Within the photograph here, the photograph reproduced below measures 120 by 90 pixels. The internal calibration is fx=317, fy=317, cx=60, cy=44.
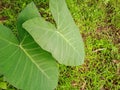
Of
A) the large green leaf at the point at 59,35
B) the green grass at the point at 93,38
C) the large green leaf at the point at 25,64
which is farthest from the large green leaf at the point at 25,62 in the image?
the green grass at the point at 93,38

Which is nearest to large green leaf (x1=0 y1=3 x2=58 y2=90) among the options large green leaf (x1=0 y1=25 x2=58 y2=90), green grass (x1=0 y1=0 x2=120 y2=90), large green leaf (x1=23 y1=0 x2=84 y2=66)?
large green leaf (x1=0 y1=25 x2=58 y2=90)

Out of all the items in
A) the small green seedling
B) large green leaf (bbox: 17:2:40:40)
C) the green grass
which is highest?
large green leaf (bbox: 17:2:40:40)

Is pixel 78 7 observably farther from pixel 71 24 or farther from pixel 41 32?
pixel 41 32

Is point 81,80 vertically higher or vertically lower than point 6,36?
lower

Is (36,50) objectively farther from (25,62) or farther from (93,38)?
(93,38)

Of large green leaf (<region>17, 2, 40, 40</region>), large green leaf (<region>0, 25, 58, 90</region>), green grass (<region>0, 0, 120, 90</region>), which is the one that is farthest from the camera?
green grass (<region>0, 0, 120, 90</region>)

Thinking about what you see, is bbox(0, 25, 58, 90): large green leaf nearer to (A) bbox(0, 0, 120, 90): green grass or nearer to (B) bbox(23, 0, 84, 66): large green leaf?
(B) bbox(23, 0, 84, 66): large green leaf

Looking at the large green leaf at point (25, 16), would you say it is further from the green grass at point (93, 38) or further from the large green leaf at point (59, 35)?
the green grass at point (93, 38)

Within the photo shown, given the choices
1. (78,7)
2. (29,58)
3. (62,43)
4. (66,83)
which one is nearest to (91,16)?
(78,7)
